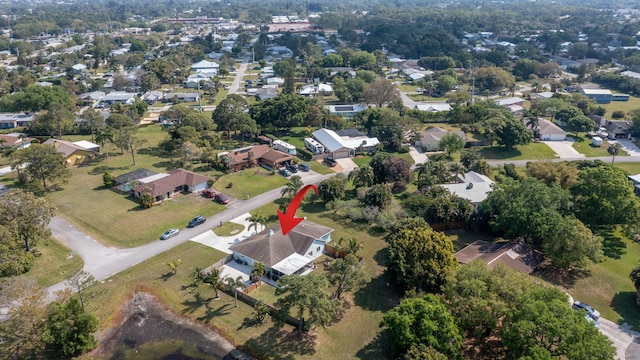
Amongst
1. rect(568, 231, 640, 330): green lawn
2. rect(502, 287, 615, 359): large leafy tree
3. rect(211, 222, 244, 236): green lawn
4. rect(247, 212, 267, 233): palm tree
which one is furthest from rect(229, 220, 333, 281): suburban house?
rect(568, 231, 640, 330): green lawn

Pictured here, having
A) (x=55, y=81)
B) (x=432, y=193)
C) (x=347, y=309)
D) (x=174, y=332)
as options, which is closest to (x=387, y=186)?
(x=432, y=193)

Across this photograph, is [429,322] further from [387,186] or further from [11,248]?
[11,248]

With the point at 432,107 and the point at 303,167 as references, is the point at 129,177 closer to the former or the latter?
the point at 303,167

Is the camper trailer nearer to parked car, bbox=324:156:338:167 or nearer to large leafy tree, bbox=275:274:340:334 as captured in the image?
parked car, bbox=324:156:338:167

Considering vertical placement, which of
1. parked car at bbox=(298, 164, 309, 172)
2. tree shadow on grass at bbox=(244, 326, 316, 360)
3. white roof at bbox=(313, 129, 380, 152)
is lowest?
tree shadow on grass at bbox=(244, 326, 316, 360)

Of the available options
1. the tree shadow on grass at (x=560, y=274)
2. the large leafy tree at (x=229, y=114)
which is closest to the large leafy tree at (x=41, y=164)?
the large leafy tree at (x=229, y=114)
